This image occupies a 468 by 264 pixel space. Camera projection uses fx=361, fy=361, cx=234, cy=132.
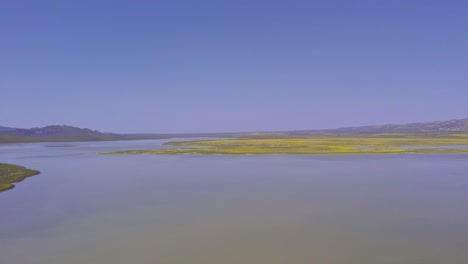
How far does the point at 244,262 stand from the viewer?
7113 millimetres

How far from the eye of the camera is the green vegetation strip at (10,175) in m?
16.3

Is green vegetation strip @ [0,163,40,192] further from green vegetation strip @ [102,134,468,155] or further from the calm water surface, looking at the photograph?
green vegetation strip @ [102,134,468,155]

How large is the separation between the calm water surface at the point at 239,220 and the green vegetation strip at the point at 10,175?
2.34 ft

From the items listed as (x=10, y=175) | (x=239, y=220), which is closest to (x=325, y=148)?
(x=10, y=175)

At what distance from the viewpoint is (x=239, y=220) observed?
10117 millimetres

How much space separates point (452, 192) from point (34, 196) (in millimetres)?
15871

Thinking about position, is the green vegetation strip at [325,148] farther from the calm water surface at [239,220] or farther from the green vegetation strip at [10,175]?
the green vegetation strip at [10,175]

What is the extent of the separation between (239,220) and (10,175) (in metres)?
14.9

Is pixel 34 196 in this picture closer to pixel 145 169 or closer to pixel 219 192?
pixel 219 192

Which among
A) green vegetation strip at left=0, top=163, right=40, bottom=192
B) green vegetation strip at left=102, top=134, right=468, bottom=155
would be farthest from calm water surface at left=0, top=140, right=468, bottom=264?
green vegetation strip at left=102, top=134, right=468, bottom=155

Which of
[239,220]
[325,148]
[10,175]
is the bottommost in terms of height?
[239,220]

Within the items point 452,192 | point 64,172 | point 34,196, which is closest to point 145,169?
point 64,172

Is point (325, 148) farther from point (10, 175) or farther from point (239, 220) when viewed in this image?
point (239, 220)

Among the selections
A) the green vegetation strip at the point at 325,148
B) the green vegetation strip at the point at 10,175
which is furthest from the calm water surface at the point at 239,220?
the green vegetation strip at the point at 325,148
